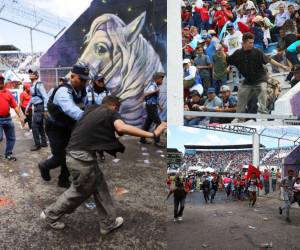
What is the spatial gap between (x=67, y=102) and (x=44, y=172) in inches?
14.1

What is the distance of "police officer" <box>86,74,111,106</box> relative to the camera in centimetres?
145

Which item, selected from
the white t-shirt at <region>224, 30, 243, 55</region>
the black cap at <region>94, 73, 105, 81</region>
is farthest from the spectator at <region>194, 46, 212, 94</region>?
the black cap at <region>94, 73, 105, 81</region>

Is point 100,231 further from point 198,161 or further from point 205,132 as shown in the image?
point 205,132

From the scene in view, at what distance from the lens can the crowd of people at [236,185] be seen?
141 cm

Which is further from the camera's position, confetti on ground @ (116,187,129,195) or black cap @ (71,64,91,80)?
confetti on ground @ (116,187,129,195)

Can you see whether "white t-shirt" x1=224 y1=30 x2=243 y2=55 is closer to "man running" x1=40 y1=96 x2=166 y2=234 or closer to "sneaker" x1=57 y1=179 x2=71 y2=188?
"man running" x1=40 y1=96 x2=166 y2=234

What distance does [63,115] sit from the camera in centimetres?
144

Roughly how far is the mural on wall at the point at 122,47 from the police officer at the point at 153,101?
1.0 inches

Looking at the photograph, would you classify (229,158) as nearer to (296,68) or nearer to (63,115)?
(296,68)

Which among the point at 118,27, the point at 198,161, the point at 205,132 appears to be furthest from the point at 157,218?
the point at 118,27

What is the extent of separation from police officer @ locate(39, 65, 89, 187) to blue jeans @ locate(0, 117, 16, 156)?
0.17m

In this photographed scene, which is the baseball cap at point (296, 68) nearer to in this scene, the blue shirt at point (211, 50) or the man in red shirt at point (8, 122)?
the blue shirt at point (211, 50)

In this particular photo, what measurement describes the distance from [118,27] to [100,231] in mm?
930

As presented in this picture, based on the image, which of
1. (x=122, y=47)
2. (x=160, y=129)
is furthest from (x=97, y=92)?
(x=160, y=129)
